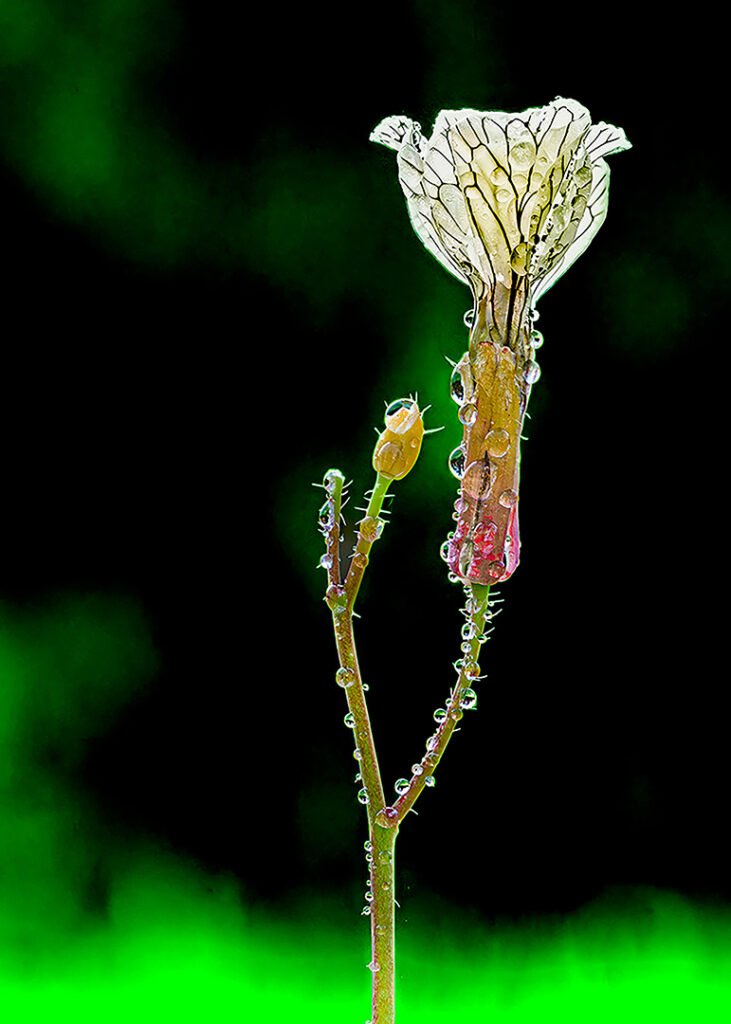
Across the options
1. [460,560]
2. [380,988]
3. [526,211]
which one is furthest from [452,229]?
[380,988]

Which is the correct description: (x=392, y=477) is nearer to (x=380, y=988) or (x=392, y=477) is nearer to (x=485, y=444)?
(x=485, y=444)

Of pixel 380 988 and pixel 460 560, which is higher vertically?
pixel 460 560

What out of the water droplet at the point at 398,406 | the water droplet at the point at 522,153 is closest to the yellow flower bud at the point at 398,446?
the water droplet at the point at 398,406

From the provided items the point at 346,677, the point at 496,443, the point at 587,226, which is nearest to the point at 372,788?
the point at 346,677

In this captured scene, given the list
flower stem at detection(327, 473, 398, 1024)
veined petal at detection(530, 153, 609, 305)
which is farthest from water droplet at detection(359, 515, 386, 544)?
veined petal at detection(530, 153, 609, 305)

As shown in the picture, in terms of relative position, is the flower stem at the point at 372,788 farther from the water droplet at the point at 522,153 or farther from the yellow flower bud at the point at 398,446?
the water droplet at the point at 522,153
